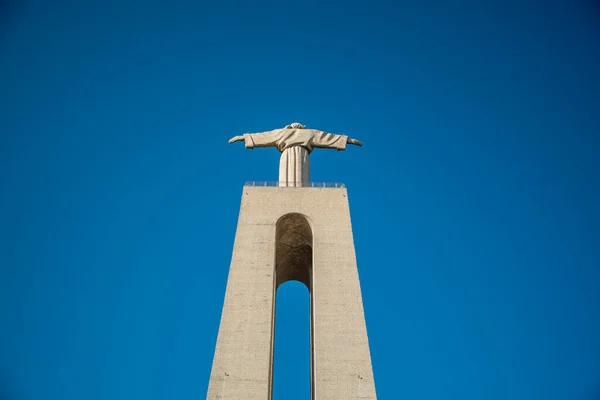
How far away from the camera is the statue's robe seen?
22.4 meters

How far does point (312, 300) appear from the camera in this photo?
63.4 feet

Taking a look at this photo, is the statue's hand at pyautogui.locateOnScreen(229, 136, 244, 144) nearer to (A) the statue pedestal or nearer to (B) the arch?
(A) the statue pedestal

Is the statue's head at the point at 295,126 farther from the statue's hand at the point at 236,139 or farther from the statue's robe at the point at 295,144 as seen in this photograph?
the statue's hand at the point at 236,139

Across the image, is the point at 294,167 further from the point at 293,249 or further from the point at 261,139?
the point at 293,249

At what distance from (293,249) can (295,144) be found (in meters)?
4.13

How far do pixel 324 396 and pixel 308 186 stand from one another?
8639 mm

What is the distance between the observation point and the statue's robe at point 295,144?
2242 centimetres

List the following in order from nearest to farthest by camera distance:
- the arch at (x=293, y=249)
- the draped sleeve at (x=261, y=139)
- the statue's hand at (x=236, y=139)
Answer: the arch at (x=293, y=249), the draped sleeve at (x=261, y=139), the statue's hand at (x=236, y=139)

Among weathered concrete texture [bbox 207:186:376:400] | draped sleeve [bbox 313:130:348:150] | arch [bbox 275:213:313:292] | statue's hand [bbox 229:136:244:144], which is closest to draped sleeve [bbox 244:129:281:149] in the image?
statue's hand [bbox 229:136:244:144]

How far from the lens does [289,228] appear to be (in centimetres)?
2150

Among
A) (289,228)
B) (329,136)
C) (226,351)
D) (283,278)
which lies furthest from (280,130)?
(226,351)

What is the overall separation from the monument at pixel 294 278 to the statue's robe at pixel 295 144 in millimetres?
40

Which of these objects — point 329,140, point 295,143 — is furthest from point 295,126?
point 329,140

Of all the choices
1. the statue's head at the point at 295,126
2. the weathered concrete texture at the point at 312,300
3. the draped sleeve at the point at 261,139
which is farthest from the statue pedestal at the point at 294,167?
the statue's head at the point at 295,126
